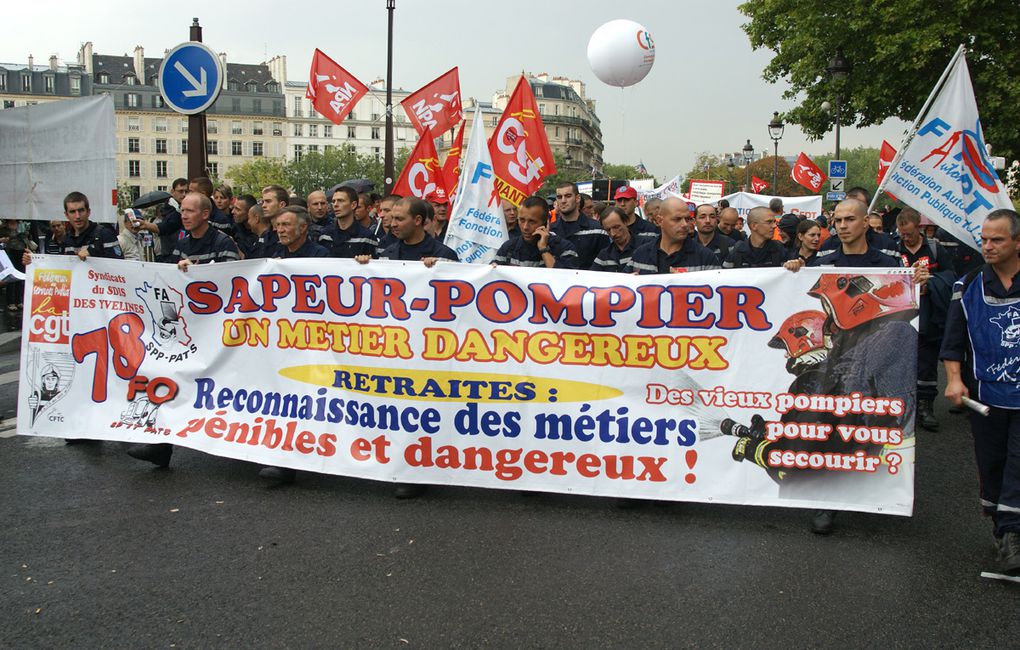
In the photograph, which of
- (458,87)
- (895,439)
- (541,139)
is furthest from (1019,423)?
(458,87)

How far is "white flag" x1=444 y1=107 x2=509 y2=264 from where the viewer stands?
795cm

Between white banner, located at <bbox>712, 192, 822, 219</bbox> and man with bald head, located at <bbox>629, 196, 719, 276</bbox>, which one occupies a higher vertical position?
white banner, located at <bbox>712, 192, 822, 219</bbox>

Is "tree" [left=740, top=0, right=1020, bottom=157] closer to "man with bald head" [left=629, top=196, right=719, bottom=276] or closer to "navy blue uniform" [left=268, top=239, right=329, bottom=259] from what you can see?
"man with bald head" [left=629, top=196, right=719, bottom=276]

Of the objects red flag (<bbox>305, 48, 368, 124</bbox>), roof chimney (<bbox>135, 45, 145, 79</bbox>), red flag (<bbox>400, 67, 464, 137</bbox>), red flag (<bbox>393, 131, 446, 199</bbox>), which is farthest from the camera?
roof chimney (<bbox>135, 45, 145, 79</bbox>)

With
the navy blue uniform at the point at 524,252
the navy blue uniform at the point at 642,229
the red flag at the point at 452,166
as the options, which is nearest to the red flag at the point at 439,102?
the red flag at the point at 452,166

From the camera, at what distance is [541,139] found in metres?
9.00

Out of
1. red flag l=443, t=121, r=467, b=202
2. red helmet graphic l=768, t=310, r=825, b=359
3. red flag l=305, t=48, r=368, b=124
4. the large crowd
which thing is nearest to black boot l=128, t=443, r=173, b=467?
the large crowd

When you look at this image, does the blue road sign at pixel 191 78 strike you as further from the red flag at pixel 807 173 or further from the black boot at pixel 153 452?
the red flag at pixel 807 173

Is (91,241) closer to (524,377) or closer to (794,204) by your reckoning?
(524,377)

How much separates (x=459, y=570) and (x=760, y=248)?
5.25 m

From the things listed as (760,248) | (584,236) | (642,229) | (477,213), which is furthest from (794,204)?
(477,213)

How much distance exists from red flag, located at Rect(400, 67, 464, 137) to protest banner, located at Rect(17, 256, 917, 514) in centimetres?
806

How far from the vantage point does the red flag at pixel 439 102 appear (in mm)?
13758

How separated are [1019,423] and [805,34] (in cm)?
2524
